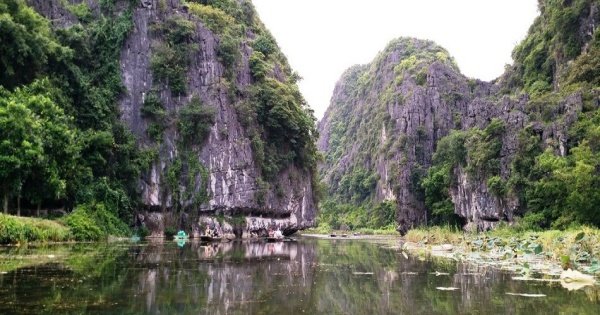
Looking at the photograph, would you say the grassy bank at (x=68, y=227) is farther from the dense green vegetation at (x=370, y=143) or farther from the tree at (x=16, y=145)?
the dense green vegetation at (x=370, y=143)

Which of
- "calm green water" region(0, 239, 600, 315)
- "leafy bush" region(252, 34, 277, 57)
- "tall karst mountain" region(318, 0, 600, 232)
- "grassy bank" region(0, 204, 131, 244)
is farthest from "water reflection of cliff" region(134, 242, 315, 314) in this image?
"leafy bush" region(252, 34, 277, 57)

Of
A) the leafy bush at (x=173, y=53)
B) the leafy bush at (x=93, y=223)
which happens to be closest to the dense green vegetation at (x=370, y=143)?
the leafy bush at (x=173, y=53)

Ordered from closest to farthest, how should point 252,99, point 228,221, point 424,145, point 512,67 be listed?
1. point 228,221
2. point 252,99
3. point 512,67
4. point 424,145

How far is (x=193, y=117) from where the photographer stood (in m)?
44.9

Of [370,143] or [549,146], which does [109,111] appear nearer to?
[549,146]

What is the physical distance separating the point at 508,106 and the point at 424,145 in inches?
1165

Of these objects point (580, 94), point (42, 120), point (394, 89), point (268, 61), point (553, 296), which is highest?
point (394, 89)

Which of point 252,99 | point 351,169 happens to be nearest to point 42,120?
point 252,99

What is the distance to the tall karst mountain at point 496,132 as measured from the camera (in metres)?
38.6

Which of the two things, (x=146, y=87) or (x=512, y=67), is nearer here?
(x=146, y=87)

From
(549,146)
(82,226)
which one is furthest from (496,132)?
(82,226)

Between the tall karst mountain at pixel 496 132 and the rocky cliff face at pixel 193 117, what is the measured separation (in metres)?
17.7

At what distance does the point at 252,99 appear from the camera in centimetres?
5072

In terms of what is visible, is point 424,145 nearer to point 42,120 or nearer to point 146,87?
point 146,87
